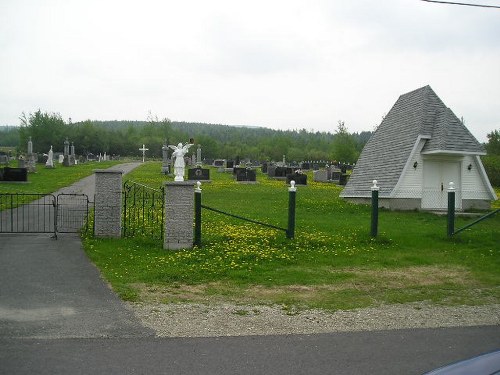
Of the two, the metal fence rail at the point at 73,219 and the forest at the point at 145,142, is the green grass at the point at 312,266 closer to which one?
the metal fence rail at the point at 73,219

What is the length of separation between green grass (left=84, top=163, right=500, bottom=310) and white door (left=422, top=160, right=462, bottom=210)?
6.22m

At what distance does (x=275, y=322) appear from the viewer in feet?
24.6

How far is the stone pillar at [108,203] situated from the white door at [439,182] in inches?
558

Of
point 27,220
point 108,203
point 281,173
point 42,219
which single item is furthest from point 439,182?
point 281,173

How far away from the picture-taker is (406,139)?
79.8 feet

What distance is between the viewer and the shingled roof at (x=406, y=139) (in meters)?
23.0

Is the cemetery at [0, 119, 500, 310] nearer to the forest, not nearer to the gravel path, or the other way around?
the gravel path

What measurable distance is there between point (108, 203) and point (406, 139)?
15.2 metres

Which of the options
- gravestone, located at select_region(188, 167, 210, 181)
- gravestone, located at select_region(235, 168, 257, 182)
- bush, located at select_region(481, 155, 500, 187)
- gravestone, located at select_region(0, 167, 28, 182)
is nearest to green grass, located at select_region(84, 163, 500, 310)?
gravestone, located at select_region(0, 167, 28, 182)

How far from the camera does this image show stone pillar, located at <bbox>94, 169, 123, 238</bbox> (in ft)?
44.7

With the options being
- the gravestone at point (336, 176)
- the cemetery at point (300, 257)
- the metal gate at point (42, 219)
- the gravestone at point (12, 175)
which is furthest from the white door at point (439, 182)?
the gravestone at point (12, 175)

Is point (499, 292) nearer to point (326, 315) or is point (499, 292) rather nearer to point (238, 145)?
point (326, 315)

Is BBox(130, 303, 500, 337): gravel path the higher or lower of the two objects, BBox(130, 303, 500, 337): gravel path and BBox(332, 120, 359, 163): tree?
the lower

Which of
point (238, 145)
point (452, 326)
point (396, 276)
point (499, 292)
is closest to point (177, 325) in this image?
point (452, 326)
